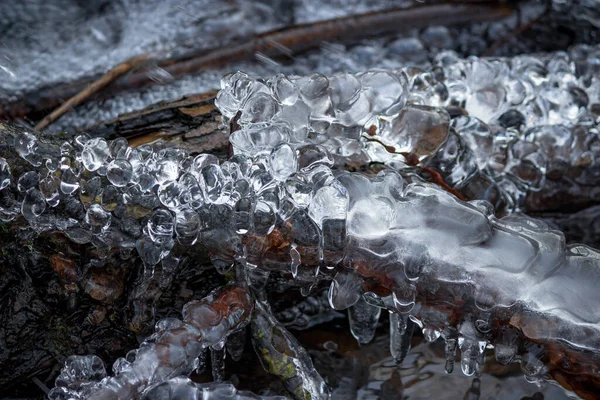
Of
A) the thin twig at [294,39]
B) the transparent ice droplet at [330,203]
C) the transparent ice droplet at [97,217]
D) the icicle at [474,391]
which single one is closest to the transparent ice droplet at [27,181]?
the transparent ice droplet at [97,217]

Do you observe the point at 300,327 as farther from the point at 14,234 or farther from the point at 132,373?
the point at 14,234

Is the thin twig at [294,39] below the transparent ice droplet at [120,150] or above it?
below

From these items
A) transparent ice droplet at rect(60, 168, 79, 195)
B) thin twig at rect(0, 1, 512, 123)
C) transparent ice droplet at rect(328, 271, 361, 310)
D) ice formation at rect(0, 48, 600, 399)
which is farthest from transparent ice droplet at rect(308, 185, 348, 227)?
thin twig at rect(0, 1, 512, 123)

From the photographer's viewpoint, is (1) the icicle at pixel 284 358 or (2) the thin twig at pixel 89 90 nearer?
(1) the icicle at pixel 284 358

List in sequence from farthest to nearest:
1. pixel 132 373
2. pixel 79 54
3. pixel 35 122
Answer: pixel 79 54, pixel 35 122, pixel 132 373

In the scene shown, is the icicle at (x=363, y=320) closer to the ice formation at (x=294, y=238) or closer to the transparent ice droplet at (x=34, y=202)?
the ice formation at (x=294, y=238)

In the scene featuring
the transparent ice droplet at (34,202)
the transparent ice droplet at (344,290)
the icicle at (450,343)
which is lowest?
the icicle at (450,343)

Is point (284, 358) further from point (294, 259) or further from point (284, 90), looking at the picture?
point (284, 90)

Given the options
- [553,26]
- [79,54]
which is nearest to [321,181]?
[79,54]
